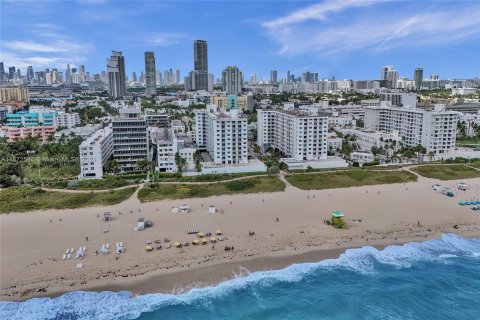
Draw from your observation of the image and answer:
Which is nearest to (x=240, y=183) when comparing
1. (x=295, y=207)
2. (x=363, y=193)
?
(x=295, y=207)

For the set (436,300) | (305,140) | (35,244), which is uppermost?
(305,140)

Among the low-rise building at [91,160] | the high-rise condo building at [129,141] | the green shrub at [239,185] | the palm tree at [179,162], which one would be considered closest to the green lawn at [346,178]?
the green shrub at [239,185]

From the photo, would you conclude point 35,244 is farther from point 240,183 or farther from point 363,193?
point 363,193

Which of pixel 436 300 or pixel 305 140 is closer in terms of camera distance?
pixel 436 300

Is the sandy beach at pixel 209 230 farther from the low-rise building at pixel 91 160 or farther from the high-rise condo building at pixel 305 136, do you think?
the high-rise condo building at pixel 305 136

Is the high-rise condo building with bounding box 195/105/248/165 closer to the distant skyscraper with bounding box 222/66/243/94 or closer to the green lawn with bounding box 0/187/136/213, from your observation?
the green lawn with bounding box 0/187/136/213

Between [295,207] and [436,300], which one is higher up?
[295,207]

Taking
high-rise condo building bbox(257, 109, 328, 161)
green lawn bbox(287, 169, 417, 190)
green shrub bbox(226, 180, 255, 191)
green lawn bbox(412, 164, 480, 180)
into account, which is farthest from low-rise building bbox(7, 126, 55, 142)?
green lawn bbox(412, 164, 480, 180)

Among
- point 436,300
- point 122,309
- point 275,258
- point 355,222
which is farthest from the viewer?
point 355,222
